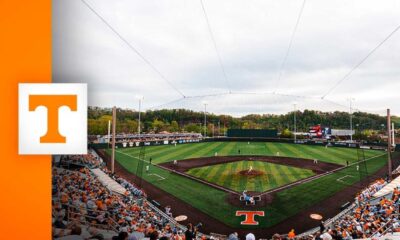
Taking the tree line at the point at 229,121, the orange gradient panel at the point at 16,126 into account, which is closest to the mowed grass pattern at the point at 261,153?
the tree line at the point at 229,121

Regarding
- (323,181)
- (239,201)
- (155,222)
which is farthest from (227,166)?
(155,222)

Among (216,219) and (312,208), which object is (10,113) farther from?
(312,208)

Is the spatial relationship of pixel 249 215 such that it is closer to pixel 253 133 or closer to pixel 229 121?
pixel 253 133

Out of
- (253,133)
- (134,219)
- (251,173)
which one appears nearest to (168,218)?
(134,219)

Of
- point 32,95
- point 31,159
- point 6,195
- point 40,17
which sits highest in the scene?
point 40,17

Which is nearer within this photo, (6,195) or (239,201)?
(6,195)

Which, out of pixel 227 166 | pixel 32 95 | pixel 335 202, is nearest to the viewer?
pixel 32 95
